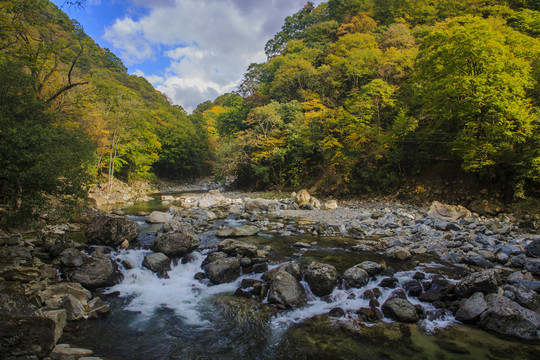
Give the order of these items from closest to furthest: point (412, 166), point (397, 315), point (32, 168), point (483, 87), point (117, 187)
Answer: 1. point (397, 315)
2. point (32, 168)
3. point (483, 87)
4. point (412, 166)
5. point (117, 187)

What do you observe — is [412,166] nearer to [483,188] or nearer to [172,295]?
[483,188]

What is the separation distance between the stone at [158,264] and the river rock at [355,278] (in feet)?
16.0

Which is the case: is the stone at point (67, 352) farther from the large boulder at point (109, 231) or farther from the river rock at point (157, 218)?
the river rock at point (157, 218)

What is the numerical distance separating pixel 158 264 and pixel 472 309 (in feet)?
24.4

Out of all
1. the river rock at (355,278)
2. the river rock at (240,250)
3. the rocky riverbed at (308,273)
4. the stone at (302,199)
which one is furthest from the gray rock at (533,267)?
the stone at (302,199)

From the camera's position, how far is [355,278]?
242 inches

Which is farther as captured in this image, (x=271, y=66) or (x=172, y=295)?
(x=271, y=66)

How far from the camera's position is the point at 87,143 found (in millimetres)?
7965

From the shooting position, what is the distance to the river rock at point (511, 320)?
4262 millimetres

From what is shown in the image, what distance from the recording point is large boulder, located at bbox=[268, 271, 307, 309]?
5526 mm

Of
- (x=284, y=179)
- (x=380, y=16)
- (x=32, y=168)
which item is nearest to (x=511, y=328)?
(x=32, y=168)

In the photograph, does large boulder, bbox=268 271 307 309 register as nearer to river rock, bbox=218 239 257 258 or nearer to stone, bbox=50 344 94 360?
river rock, bbox=218 239 257 258

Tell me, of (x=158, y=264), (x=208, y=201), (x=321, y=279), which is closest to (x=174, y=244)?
(x=158, y=264)

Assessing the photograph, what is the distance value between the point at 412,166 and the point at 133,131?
27786mm
